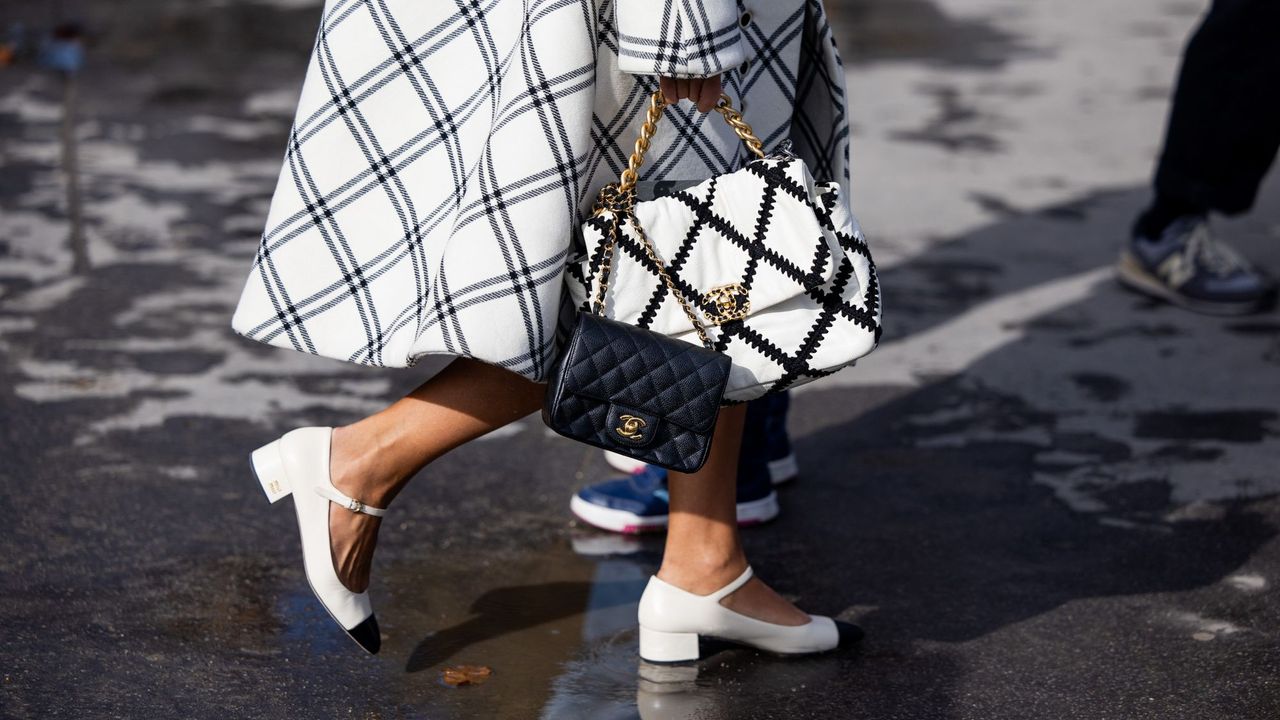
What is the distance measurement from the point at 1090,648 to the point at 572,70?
145 centimetres

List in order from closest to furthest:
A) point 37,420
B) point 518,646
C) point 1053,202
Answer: point 518,646 < point 37,420 < point 1053,202

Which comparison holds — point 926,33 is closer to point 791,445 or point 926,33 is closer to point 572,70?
point 791,445

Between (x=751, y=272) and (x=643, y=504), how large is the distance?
1064mm

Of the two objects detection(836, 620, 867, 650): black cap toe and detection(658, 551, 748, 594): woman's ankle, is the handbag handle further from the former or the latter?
detection(836, 620, 867, 650): black cap toe

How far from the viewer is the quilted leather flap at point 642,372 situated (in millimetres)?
2135

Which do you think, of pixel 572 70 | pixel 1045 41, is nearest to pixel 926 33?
pixel 1045 41

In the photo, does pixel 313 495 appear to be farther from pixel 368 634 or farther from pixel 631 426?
pixel 631 426

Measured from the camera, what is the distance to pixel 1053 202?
5621mm

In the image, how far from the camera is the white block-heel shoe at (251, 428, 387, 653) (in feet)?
7.87

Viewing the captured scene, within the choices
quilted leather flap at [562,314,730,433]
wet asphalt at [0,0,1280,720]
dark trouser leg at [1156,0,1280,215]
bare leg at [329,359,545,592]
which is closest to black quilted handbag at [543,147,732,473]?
quilted leather flap at [562,314,730,433]

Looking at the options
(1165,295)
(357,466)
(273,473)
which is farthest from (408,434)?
(1165,295)

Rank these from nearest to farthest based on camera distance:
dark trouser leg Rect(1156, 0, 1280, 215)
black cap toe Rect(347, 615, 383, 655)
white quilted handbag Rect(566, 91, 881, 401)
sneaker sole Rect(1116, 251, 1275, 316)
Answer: white quilted handbag Rect(566, 91, 881, 401)
black cap toe Rect(347, 615, 383, 655)
dark trouser leg Rect(1156, 0, 1280, 215)
sneaker sole Rect(1116, 251, 1275, 316)

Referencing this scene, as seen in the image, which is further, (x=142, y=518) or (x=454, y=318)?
(x=142, y=518)

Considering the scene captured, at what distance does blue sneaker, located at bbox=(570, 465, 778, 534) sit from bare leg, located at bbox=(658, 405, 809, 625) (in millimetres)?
569
